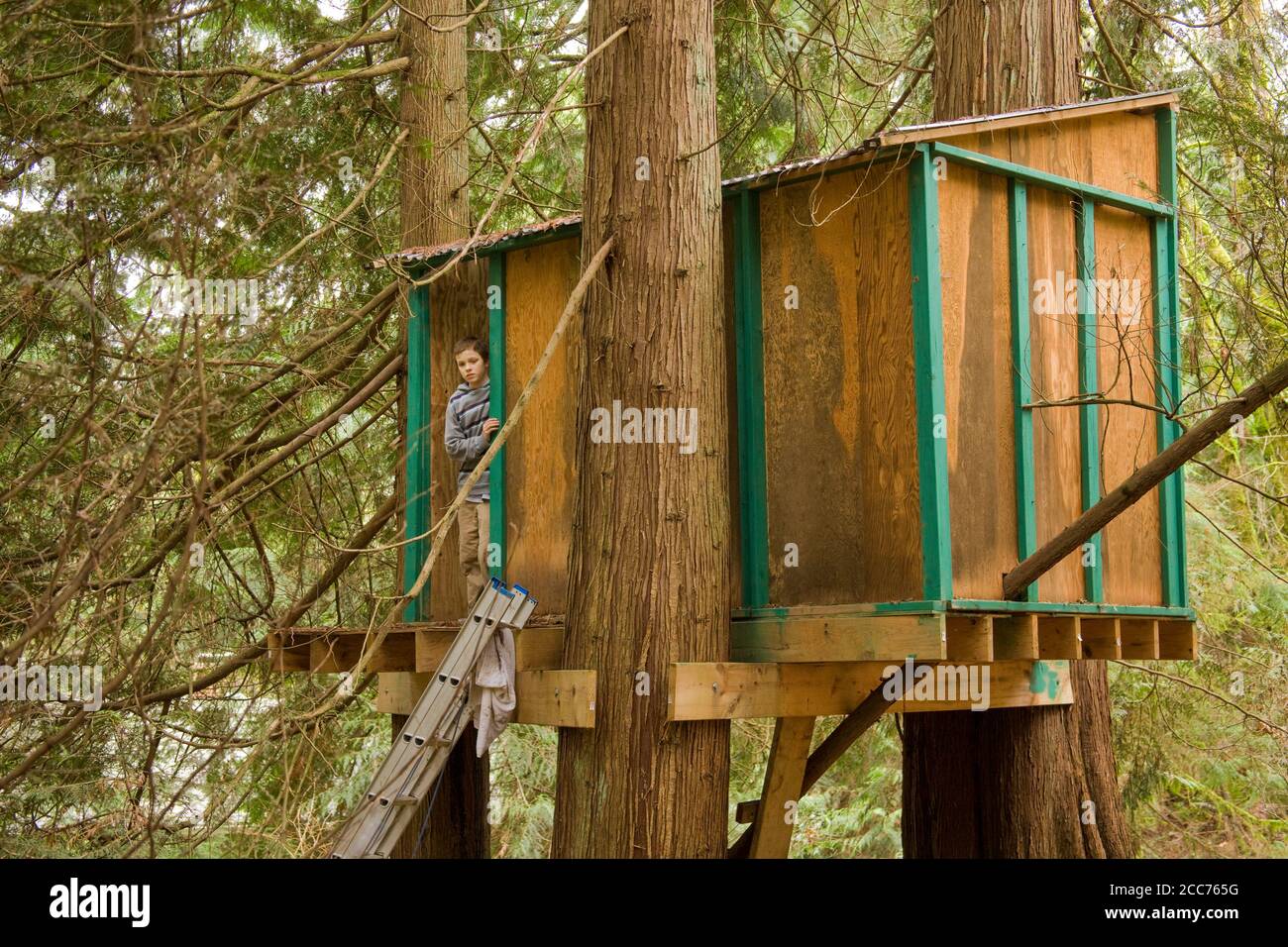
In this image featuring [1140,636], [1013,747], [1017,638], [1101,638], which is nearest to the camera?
[1017,638]

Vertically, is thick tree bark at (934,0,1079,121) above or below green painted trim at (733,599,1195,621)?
above

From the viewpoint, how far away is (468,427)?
26.0 feet

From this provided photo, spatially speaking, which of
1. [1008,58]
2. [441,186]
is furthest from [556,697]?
[1008,58]

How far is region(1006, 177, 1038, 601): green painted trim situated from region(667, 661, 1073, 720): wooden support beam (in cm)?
98

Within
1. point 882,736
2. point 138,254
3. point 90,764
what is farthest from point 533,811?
point 138,254

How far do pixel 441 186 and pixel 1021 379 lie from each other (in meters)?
4.74

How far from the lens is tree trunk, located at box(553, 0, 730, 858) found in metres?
6.56

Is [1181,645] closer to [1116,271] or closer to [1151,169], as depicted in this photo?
[1116,271]

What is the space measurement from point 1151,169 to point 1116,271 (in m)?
0.79

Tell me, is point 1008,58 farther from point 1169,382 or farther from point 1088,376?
point 1088,376

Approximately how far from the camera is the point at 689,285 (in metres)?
6.89

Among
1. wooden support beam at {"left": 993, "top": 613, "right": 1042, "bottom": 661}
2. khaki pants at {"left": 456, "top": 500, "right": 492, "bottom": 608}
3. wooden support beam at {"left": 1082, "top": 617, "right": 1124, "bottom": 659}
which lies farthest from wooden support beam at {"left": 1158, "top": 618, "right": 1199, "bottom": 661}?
khaki pants at {"left": 456, "top": 500, "right": 492, "bottom": 608}

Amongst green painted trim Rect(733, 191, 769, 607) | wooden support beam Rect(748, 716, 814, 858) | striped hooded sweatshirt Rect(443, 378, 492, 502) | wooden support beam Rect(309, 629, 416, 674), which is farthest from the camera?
wooden support beam Rect(309, 629, 416, 674)

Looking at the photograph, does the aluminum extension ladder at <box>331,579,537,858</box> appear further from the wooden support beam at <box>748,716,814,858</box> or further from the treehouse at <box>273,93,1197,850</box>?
the wooden support beam at <box>748,716,814,858</box>
